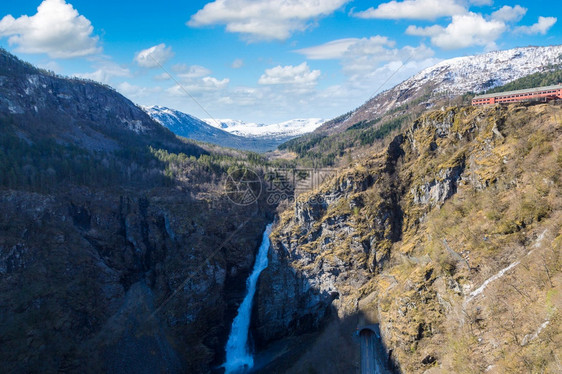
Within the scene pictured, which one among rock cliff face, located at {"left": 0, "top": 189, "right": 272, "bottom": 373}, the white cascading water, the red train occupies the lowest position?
the white cascading water

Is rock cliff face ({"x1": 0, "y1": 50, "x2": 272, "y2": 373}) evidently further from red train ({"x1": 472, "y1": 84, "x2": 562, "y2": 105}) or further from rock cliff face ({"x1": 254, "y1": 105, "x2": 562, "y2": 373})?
red train ({"x1": 472, "y1": 84, "x2": 562, "y2": 105})

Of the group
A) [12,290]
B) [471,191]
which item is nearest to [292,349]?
[471,191]

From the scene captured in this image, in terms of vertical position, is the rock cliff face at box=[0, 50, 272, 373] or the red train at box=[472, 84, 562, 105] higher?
the red train at box=[472, 84, 562, 105]

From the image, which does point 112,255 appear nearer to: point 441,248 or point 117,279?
point 117,279

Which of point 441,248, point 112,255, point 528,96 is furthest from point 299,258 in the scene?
point 528,96

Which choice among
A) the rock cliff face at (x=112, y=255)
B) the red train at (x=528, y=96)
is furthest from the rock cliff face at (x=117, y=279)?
the red train at (x=528, y=96)

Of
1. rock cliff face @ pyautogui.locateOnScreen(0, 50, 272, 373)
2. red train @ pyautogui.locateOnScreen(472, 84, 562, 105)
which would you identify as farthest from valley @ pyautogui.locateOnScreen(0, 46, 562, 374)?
red train @ pyautogui.locateOnScreen(472, 84, 562, 105)
